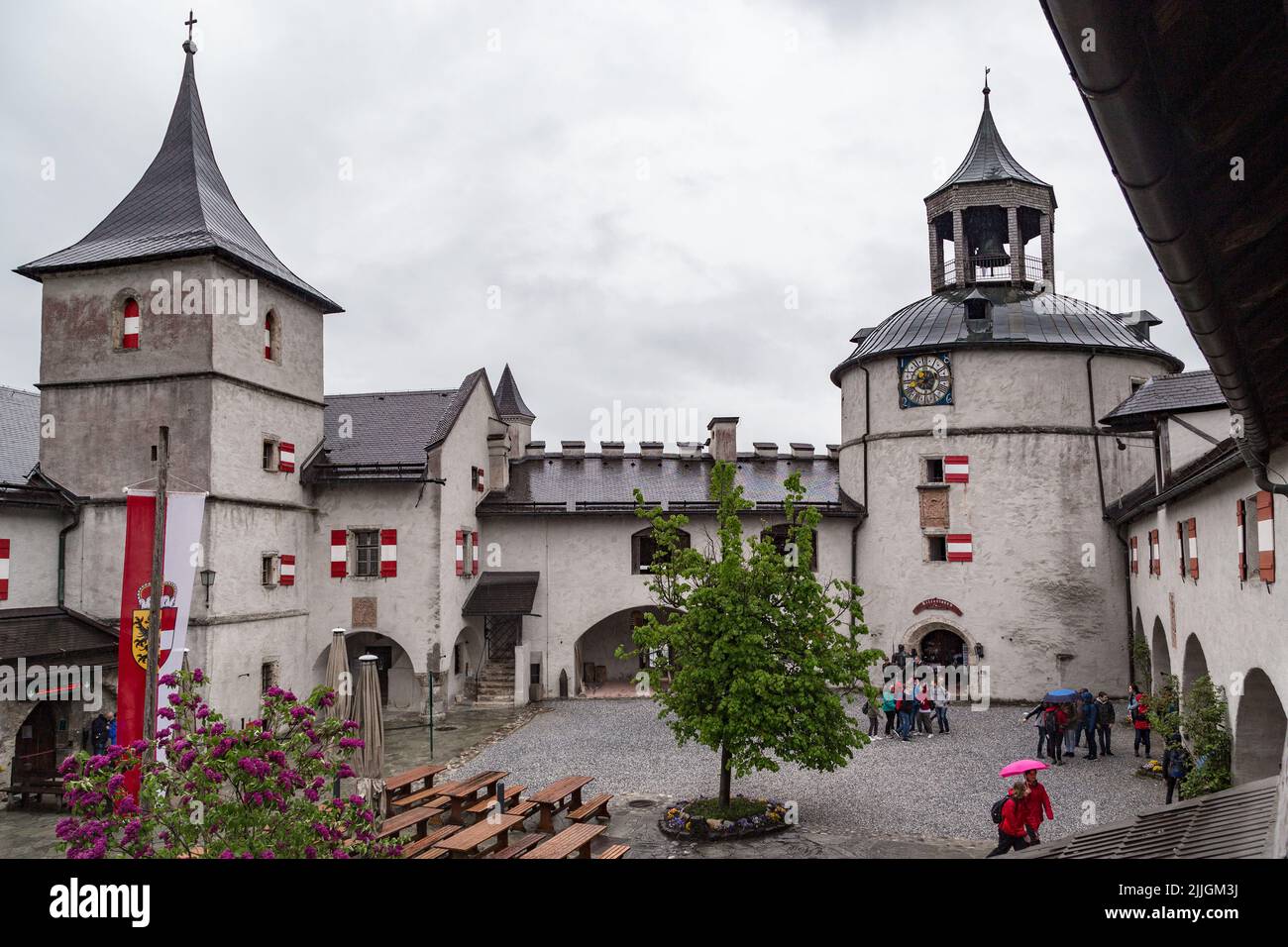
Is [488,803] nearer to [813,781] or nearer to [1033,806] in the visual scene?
[813,781]

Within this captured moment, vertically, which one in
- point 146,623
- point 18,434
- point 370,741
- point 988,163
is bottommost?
point 370,741

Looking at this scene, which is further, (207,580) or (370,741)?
(207,580)

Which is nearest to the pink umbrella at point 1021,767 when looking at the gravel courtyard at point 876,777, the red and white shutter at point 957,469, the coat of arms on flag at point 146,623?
the gravel courtyard at point 876,777

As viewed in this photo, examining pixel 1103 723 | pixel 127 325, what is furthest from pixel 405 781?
pixel 1103 723

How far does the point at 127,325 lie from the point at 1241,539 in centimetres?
2329

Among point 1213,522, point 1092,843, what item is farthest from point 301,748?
point 1213,522

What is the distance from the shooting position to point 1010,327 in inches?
1109

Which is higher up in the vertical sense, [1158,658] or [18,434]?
[18,434]

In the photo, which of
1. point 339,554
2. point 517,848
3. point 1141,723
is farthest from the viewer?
point 339,554

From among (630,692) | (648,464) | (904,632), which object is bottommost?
(630,692)

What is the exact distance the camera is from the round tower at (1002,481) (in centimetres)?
2680

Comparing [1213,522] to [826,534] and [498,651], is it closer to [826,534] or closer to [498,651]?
[826,534]

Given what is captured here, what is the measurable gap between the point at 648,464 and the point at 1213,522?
20.7 m

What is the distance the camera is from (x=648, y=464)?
107 ft
